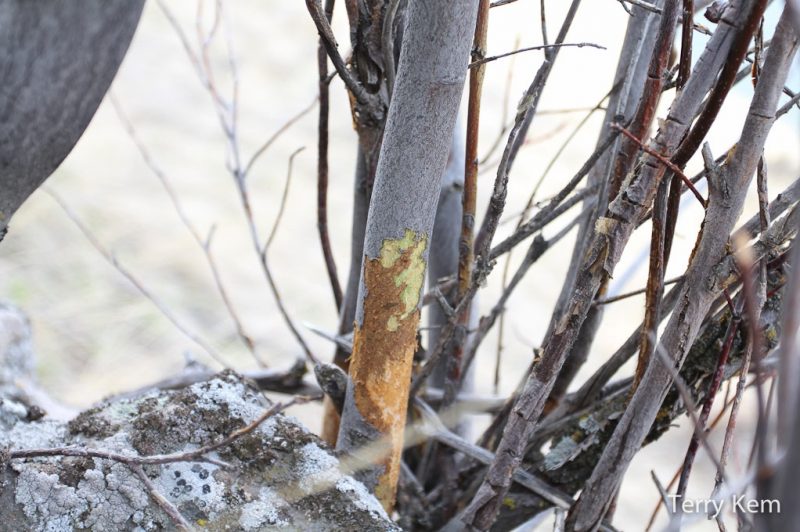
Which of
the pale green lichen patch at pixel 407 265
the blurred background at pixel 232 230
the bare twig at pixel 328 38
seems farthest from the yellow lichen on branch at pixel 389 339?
the blurred background at pixel 232 230

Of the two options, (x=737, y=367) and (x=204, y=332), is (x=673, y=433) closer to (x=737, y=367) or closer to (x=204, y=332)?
(x=204, y=332)

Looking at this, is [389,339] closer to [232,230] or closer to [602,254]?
[602,254]

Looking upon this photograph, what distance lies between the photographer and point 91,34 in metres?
0.39

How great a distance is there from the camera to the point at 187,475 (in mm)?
515

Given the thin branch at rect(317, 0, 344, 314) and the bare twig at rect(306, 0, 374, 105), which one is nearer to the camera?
the bare twig at rect(306, 0, 374, 105)

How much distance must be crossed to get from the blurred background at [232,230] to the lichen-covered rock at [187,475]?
0.84 metres

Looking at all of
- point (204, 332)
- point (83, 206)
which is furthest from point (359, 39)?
point (83, 206)

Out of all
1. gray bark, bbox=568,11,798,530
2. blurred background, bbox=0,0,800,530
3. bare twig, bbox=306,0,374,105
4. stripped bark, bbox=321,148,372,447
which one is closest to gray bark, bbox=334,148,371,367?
stripped bark, bbox=321,148,372,447

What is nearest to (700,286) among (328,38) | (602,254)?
(602,254)

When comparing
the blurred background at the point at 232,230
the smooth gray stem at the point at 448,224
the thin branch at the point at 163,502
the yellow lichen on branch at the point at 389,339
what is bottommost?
the thin branch at the point at 163,502

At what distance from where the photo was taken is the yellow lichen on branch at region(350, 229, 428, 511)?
0.51 m

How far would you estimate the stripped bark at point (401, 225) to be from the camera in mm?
443

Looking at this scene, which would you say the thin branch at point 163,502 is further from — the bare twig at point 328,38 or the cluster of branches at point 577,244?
the bare twig at point 328,38

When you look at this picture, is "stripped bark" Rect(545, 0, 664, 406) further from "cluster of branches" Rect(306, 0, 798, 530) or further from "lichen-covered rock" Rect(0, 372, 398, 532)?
"lichen-covered rock" Rect(0, 372, 398, 532)
